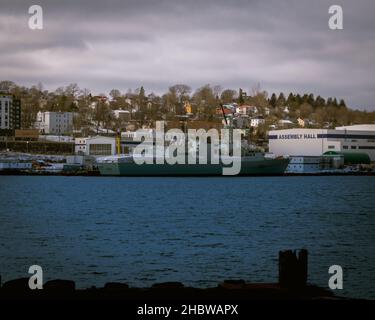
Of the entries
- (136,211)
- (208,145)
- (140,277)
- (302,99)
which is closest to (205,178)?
(208,145)

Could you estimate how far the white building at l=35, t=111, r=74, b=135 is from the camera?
4424 inches

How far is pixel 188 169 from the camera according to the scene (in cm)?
6519

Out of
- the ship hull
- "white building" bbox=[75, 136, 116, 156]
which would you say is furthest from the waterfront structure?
the ship hull

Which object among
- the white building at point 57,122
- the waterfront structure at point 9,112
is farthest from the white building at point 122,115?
the waterfront structure at point 9,112

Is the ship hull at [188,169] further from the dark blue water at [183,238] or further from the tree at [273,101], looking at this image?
the tree at [273,101]

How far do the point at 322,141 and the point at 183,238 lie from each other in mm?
57905

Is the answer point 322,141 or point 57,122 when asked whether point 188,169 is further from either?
point 57,122

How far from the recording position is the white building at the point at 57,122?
112375mm

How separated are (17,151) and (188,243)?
75324 mm

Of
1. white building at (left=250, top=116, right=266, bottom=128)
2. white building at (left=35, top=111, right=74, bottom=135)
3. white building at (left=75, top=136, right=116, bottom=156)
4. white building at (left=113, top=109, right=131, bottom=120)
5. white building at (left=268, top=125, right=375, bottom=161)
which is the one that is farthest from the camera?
white building at (left=113, top=109, right=131, bottom=120)

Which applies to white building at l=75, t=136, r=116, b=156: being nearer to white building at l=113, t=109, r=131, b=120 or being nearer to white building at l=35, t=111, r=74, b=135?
white building at l=35, t=111, r=74, b=135

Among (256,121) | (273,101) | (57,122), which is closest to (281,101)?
(273,101)

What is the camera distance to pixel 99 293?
28.4 ft

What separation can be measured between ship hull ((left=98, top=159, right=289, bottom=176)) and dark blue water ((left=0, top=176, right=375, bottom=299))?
2646 centimetres
